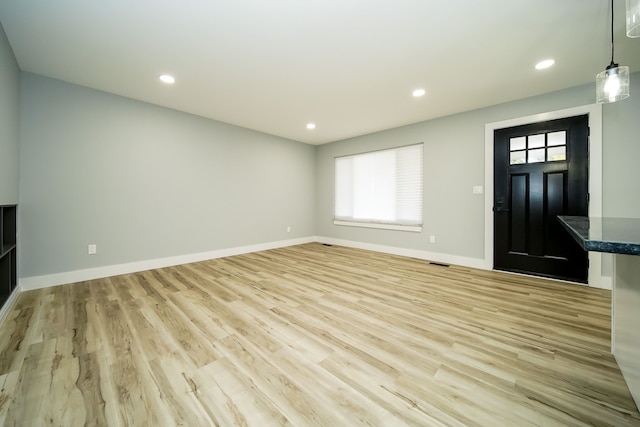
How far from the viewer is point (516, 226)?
11.5 feet

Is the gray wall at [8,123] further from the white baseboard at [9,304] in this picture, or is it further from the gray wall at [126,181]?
the white baseboard at [9,304]

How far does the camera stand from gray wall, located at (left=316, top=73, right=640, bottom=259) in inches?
110

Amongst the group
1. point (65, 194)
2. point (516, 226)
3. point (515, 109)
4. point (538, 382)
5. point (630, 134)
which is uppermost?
point (515, 109)

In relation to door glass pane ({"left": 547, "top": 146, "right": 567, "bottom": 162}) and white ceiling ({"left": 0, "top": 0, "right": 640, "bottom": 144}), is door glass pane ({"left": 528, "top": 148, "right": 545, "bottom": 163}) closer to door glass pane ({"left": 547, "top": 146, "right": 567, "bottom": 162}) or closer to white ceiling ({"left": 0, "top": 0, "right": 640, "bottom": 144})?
door glass pane ({"left": 547, "top": 146, "right": 567, "bottom": 162})

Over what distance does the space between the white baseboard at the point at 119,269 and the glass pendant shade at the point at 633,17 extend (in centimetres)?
498

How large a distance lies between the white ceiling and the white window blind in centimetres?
132

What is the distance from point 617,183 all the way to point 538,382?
2959 millimetres

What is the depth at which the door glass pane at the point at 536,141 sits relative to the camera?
332 cm

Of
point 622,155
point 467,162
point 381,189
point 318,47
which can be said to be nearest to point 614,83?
point 622,155

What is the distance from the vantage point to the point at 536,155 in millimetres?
3346

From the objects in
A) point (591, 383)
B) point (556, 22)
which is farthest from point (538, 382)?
point (556, 22)

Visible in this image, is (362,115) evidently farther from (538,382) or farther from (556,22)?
(538,382)

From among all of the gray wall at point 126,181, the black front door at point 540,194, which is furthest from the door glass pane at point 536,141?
the gray wall at point 126,181

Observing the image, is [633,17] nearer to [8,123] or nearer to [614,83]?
[614,83]
